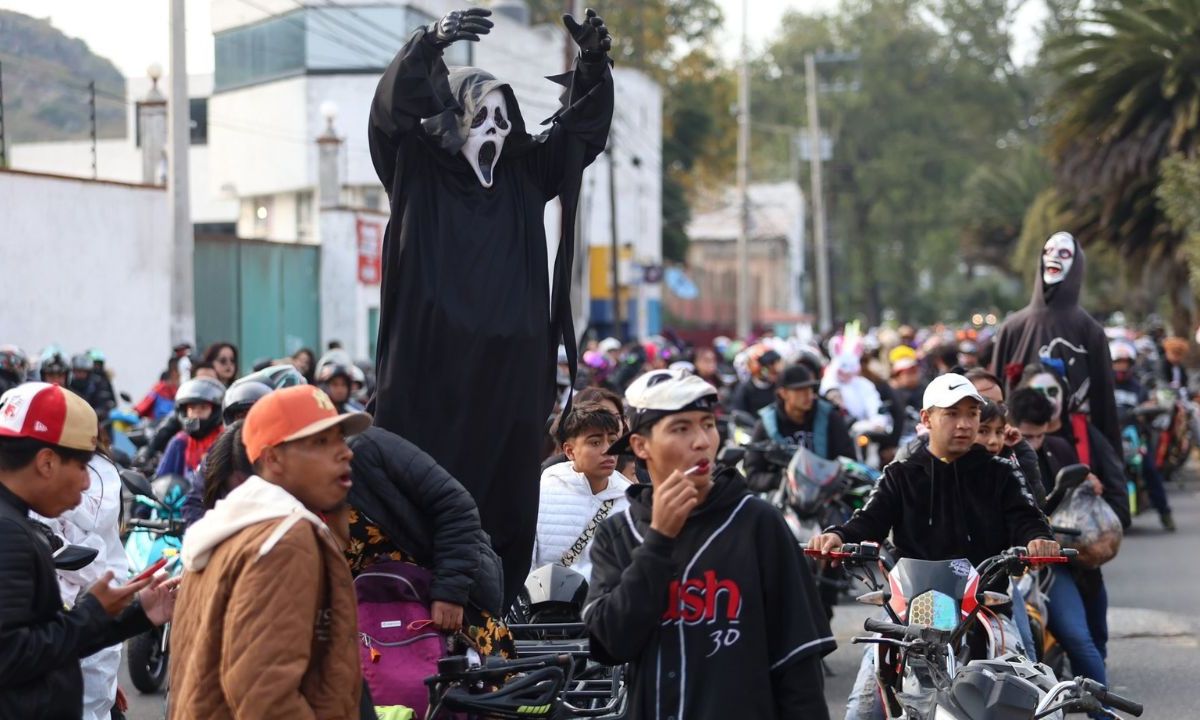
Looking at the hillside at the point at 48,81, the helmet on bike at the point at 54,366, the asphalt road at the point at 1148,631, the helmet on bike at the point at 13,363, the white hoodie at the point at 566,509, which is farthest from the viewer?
the hillside at the point at 48,81

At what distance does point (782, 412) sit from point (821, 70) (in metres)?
74.2

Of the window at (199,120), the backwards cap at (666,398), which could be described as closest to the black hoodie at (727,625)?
the backwards cap at (666,398)

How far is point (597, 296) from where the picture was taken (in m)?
49.9

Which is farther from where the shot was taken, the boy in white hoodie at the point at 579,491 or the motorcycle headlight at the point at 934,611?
the boy in white hoodie at the point at 579,491

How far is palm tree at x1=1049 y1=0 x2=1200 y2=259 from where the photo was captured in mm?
23703

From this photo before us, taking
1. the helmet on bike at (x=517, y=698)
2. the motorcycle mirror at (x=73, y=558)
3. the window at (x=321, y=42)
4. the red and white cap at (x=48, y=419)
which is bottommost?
the helmet on bike at (x=517, y=698)

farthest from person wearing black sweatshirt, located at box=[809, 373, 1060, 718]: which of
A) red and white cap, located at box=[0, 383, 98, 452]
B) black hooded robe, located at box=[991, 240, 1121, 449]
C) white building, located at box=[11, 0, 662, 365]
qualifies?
white building, located at box=[11, 0, 662, 365]

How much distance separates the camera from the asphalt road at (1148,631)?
949 centimetres

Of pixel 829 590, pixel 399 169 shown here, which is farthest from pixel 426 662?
pixel 829 590

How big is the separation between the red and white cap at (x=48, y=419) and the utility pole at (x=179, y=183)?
16.0 meters

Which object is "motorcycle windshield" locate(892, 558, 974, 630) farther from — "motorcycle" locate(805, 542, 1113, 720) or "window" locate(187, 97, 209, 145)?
"window" locate(187, 97, 209, 145)

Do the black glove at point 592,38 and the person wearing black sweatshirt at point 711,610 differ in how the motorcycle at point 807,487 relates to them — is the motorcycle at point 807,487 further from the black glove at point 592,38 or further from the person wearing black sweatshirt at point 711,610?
the person wearing black sweatshirt at point 711,610

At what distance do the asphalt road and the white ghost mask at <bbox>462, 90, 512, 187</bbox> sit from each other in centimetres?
393

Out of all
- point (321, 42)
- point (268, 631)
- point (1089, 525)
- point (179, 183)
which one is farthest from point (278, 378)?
point (321, 42)
